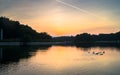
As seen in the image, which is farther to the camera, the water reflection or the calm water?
the water reflection

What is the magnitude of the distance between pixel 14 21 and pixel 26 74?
109751 millimetres

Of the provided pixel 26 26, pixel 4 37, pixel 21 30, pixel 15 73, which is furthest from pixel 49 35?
pixel 15 73

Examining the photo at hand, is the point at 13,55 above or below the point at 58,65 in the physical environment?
above

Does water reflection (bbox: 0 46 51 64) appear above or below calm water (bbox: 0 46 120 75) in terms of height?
above

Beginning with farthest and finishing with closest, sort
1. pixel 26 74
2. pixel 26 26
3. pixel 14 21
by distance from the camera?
1. pixel 26 26
2. pixel 14 21
3. pixel 26 74

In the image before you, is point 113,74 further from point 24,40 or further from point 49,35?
point 49,35

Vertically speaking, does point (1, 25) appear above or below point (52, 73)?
above

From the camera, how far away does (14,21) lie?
454 feet

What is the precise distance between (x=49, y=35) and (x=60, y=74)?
145 metres

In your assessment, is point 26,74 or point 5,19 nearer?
point 26,74

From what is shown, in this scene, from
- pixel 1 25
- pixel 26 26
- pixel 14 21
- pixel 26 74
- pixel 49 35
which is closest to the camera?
pixel 26 74

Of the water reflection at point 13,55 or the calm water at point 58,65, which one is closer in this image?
the calm water at point 58,65

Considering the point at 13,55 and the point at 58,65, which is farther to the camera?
the point at 13,55

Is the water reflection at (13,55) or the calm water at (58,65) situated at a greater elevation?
the water reflection at (13,55)
